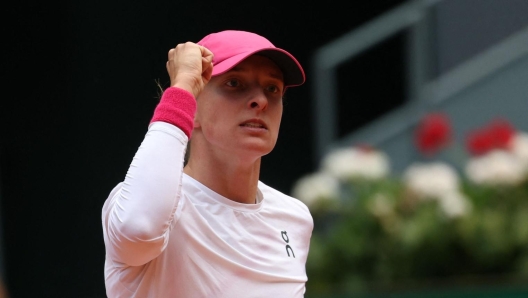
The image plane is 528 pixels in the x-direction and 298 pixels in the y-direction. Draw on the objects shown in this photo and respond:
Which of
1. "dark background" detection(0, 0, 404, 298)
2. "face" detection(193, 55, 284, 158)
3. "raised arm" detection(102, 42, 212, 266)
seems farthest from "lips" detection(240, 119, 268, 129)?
"dark background" detection(0, 0, 404, 298)

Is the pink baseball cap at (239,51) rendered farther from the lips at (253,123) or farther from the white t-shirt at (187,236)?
the white t-shirt at (187,236)

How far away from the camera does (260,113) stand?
7.26 ft

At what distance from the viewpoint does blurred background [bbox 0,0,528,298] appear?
622 cm

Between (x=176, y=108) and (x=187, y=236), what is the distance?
30 centimetres

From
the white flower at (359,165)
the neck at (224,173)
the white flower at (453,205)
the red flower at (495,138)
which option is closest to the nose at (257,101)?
the neck at (224,173)

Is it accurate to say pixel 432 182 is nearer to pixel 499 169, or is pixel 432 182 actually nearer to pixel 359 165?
pixel 499 169

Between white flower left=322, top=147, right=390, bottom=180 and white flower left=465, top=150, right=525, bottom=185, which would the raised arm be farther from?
white flower left=322, top=147, right=390, bottom=180

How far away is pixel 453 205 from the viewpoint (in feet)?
17.0

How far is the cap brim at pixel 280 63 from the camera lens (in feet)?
7.07

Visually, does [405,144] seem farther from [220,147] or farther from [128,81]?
[220,147]

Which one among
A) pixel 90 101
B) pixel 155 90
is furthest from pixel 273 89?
pixel 90 101

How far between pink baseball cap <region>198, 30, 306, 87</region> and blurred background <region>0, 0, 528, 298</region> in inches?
142

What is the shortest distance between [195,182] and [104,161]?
4331 mm

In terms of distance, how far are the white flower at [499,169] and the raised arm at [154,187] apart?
348 cm
